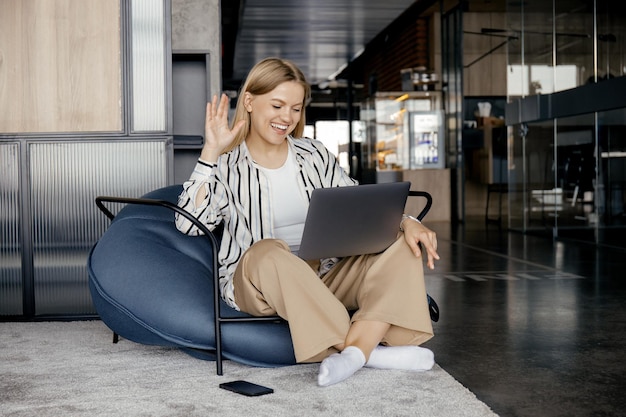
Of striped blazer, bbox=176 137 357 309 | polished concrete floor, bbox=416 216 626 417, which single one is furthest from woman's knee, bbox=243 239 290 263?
polished concrete floor, bbox=416 216 626 417

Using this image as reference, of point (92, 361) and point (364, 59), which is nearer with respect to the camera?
point (92, 361)

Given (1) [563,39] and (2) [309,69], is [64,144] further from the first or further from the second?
(2) [309,69]

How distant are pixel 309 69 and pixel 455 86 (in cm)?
681

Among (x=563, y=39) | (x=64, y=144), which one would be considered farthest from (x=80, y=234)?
(x=563, y=39)

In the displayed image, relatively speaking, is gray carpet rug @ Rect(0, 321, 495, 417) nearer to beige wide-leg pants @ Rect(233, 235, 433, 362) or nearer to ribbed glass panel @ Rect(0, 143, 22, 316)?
beige wide-leg pants @ Rect(233, 235, 433, 362)

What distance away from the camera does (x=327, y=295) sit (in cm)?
262

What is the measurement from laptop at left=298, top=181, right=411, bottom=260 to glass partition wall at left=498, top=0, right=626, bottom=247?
206 inches

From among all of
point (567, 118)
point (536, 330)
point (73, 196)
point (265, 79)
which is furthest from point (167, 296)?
point (567, 118)

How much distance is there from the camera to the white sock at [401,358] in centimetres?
275

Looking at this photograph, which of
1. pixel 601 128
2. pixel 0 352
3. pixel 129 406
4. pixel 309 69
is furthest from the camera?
pixel 309 69

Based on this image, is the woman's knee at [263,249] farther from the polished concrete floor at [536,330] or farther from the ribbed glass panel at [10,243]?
the ribbed glass panel at [10,243]

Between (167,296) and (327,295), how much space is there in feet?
2.07

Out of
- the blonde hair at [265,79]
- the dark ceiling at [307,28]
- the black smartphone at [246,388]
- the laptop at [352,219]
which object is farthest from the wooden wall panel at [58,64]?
the dark ceiling at [307,28]

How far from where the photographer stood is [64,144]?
400cm
